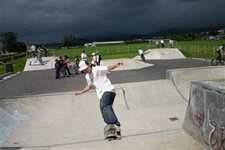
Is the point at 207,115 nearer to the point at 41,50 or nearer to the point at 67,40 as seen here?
the point at 41,50

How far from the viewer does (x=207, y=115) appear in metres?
4.29

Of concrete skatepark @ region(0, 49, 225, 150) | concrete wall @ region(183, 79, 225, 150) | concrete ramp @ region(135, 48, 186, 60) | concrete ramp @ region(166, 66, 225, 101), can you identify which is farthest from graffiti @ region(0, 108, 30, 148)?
concrete ramp @ region(135, 48, 186, 60)

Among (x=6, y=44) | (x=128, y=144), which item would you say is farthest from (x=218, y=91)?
(x=6, y=44)

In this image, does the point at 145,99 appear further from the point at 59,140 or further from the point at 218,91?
the point at 218,91

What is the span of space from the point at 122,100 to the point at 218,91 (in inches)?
250

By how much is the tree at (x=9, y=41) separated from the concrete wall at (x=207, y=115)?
387 feet

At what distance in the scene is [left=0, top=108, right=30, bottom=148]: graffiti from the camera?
22.4 ft

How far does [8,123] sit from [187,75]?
9045mm

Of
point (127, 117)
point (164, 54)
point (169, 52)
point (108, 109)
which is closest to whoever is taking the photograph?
point (108, 109)

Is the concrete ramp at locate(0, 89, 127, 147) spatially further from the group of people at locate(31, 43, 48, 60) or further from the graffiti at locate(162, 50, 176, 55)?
the graffiti at locate(162, 50, 176, 55)

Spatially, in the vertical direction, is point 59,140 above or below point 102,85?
below

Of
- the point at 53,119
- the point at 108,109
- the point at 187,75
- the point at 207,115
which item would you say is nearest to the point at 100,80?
the point at 108,109

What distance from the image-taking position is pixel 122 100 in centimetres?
1008

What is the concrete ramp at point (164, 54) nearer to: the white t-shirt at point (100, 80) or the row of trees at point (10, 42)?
the white t-shirt at point (100, 80)
